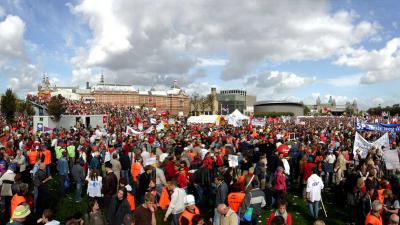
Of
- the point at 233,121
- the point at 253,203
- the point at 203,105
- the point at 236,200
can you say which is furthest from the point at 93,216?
the point at 203,105

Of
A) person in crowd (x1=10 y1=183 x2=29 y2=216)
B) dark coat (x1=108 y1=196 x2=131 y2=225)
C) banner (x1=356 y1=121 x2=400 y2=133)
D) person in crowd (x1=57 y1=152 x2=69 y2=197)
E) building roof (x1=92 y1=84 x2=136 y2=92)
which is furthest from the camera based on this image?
building roof (x1=92 y1=84 x2=136 y2=92)

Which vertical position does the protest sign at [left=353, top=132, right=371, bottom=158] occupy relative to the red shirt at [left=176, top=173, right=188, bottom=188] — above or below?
above

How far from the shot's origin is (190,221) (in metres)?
6.13

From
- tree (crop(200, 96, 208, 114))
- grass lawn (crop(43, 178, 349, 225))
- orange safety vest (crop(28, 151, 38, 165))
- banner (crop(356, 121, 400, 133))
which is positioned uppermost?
tree (crop(200, 96, 208, 114))

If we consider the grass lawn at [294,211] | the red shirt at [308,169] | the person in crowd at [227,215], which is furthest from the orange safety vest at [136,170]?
the person in crowd at [227,215]

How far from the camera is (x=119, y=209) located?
6.79m

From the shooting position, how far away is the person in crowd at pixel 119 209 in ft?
22.2

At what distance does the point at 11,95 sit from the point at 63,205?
25.1m

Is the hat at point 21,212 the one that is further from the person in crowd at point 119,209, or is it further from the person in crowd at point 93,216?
the person in crowd at point 119,209

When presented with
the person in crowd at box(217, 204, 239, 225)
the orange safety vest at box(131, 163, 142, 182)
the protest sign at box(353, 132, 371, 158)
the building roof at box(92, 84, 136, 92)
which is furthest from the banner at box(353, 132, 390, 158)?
the building roof at box(92, 84, 136, 92)

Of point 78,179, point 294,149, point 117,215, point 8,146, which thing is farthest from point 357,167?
point 8,146

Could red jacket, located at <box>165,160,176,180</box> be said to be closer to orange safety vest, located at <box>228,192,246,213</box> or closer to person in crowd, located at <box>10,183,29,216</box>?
orange safety vest, located at <box>228,192,246,213</box>

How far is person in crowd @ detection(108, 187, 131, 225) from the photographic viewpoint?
6766mm

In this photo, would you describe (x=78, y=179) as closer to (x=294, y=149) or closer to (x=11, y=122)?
(x=294, y=149)
